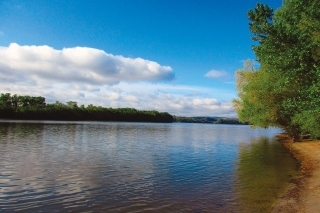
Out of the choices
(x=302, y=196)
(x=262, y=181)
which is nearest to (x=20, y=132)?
(x=262, y=181)

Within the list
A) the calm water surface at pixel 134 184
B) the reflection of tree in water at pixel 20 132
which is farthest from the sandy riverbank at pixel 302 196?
the reflection of tree in water at pixel 20 132

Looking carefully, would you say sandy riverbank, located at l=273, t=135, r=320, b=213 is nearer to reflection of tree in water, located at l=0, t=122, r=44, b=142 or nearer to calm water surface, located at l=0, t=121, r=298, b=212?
calm water surface, located at l=0, t=121, r=298, b=212

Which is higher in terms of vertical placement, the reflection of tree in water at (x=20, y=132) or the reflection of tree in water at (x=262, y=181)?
the reflection of tree in water at (x=20, y=132)

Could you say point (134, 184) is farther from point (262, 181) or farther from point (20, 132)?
point (20, 132)

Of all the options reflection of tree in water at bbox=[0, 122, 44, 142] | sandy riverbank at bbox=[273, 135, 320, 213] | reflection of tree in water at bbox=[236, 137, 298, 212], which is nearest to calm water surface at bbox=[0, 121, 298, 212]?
reflection of tree in water at bbox=[236, 137, 298, 212]

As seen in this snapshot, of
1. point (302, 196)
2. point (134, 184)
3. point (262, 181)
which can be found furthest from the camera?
point (262, 181)

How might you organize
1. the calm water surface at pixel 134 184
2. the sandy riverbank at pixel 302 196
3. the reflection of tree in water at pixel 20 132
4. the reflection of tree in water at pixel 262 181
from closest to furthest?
the sandy riverbank at pixel 302 196 → the calm water surface at pixel 134 184 → the reflection of tree in water at pixel 262 181 → the reflection of tree in water at pixel 20 132

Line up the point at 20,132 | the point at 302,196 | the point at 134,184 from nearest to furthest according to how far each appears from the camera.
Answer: the point at 302,196, the point at 134,184, the point at 20,132

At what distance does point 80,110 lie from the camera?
641 feet

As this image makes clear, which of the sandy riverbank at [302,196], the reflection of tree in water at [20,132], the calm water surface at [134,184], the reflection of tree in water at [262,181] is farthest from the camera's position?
the reflection of tree in water at [20,132]

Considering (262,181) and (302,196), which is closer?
(302,196)

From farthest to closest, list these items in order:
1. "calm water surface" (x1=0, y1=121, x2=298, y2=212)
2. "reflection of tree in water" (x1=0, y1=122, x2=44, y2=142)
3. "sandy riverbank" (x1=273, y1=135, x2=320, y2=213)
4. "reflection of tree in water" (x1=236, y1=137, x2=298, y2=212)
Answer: "reflection of tree in water" (x1=0, y1=122, x2=44, y2=142) → "reflection of tree in water" (x1=236, y1=137, x2=298, y2=212) → "calm water surface" (x1=0, y1=121, x2=298, y2=212) → "sandy riverbank" (x1=273, y1=135, x2=320, y2=213)

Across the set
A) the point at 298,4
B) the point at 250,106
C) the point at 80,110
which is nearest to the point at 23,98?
the point at 80,110

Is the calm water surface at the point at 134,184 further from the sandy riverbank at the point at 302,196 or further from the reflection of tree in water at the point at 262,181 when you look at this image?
the sandy riverbank at the point at 302,196
